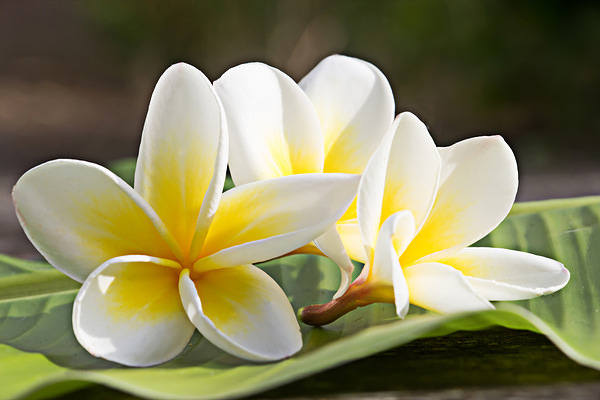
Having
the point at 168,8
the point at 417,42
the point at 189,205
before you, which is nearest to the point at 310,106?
the point at 189,205

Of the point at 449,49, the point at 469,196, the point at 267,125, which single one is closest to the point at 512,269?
the point at 469,196

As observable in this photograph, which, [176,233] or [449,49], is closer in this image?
[176,233]

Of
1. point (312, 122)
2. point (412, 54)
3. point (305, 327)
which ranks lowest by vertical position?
point (412, 54)

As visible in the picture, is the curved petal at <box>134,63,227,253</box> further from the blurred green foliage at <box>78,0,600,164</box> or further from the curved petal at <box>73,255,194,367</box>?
the blurred green foliage at <box>78,0,600,164</box>

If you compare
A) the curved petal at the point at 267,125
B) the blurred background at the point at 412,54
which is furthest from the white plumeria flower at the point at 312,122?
the blurred background at the point at 412,54

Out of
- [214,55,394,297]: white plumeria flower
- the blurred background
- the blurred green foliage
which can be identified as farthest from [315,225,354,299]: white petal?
the blurred green foliage

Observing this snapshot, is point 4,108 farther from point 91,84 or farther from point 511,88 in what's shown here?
point 511,88

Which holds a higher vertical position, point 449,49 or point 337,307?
point 337,307

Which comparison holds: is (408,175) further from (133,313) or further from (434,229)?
(133,313)
